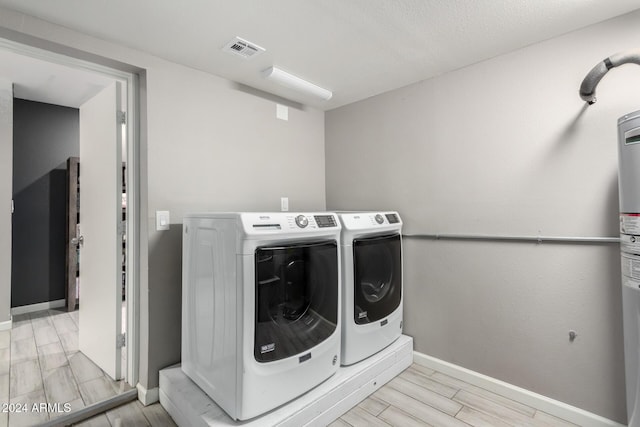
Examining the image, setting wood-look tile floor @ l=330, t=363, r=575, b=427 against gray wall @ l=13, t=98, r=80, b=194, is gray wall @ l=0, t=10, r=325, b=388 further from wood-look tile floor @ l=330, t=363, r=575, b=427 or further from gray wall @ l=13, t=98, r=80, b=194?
gray wall @ l=13, t=98, r=80, b=194

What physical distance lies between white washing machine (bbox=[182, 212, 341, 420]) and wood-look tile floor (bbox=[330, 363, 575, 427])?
1.16 ft

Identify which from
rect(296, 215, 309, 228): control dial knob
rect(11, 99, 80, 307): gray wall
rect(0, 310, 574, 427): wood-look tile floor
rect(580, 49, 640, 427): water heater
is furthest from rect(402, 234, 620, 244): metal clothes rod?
rect(11, 99, 80, 307): gray wall

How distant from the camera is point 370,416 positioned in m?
1.88

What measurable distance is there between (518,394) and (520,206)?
1229 millimetres

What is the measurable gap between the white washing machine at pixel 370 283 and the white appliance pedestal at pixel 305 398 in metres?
0.11

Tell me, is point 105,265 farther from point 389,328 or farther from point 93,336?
point 389,328

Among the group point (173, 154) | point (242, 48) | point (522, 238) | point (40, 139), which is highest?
point (242, 48)


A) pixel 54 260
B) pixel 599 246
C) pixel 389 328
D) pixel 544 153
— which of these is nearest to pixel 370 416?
pixel 389 328

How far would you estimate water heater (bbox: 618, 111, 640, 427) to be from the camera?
139 centimetres

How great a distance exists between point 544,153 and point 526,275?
0.79 metres

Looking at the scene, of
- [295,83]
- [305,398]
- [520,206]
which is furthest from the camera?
[295,83]

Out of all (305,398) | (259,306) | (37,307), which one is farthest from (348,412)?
(37,307)

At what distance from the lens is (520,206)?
2014 millimetres

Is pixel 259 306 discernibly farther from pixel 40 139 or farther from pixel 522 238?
pixel 40 139
